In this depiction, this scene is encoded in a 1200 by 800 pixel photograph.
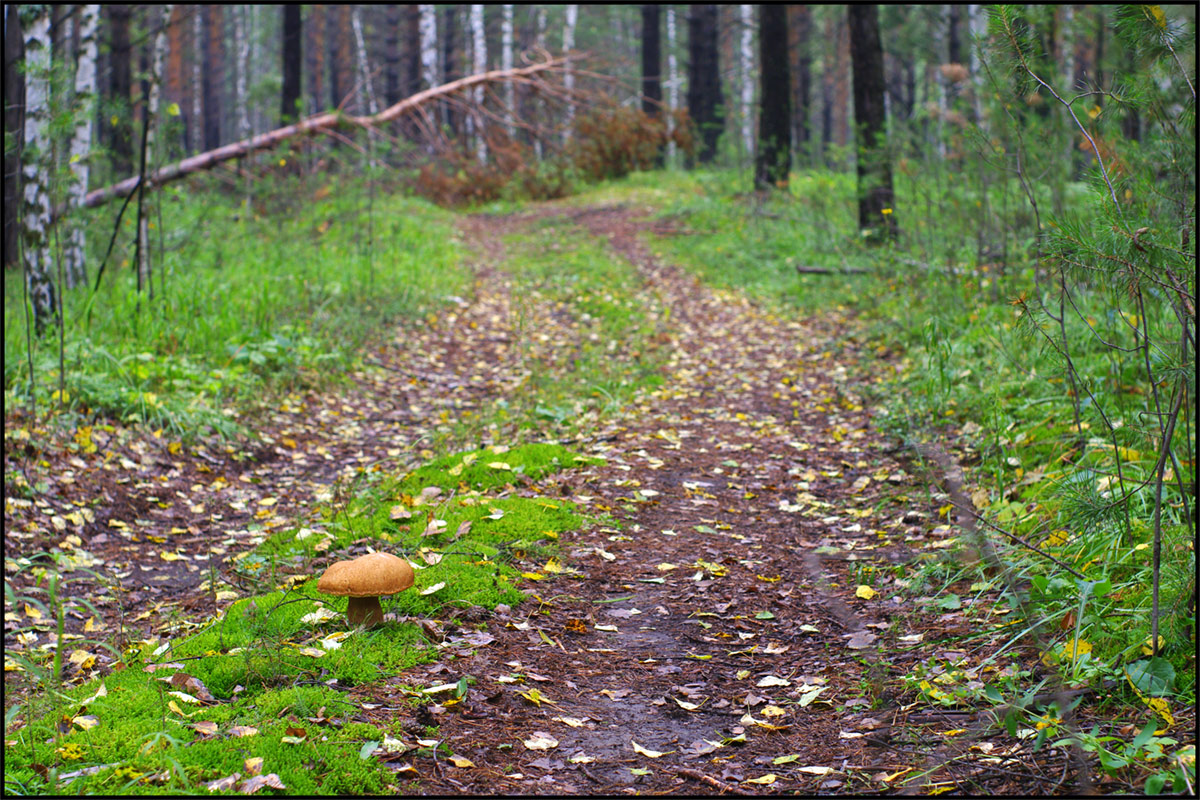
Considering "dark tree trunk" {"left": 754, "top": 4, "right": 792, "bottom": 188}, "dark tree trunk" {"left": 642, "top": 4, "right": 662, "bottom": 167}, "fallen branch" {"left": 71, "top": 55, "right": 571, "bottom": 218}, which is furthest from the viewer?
"dark tree trunk" {"left": 642, "top": 4, "right": 662, "bottom": 167}

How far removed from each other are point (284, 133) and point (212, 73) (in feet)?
81.1

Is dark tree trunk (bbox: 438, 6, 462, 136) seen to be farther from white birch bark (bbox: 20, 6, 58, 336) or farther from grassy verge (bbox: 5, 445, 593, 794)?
grassy verge (bbox: 5, 445, 593, 794)

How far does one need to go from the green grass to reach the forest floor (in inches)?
12.9

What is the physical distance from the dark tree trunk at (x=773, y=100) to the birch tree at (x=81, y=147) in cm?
964

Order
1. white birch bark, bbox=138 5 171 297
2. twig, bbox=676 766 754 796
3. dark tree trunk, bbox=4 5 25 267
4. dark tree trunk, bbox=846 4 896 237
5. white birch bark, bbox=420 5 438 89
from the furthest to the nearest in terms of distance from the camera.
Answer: white birch bark, bbox=420 5 438 89 < dark tree trunk, bbox=846 4 896 237 < white birch bark, bbox=138 5 171 297 < dark tree trunk, bbox=4 5 25 267 < twig, bbox=676 766 754 796

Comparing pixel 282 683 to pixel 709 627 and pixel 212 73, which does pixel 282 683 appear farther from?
pixel 212 73

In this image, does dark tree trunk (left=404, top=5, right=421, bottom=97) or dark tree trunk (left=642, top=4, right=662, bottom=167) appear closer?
dark tree trunk (left=642, top=4, right=662, bottom=167)

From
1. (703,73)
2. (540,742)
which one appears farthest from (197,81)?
(540,742)

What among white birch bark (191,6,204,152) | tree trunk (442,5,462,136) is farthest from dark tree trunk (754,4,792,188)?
white birch bark (191,6,204,152)

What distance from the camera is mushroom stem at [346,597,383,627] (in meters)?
2.91

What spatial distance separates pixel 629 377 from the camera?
272 inches

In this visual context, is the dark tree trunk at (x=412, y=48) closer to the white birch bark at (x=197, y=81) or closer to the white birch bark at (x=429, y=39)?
the white birch bark at (x=429, y=39)

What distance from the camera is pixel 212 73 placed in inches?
1283

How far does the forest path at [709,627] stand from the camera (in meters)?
2.34
